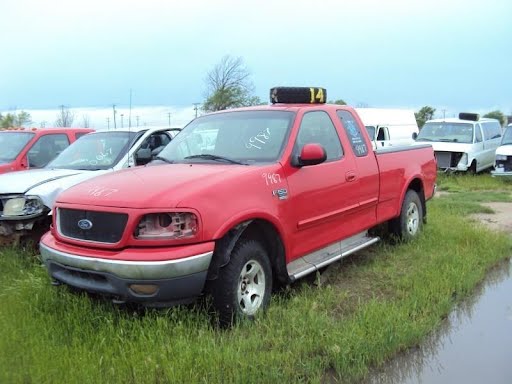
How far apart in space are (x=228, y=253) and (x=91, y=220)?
1070mm

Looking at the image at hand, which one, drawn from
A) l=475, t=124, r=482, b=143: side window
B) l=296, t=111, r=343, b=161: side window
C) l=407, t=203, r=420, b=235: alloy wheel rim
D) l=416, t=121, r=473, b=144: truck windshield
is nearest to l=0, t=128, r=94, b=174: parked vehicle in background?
l=296, t=111, r=343, b=161: side window

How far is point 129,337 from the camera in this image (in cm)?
406

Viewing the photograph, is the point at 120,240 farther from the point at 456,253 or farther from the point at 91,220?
the point at 456,253

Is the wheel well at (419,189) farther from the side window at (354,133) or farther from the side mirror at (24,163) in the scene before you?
the side mirror at (24,163)

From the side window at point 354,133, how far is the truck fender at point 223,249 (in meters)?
2.26

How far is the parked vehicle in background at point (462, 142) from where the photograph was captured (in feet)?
52.7

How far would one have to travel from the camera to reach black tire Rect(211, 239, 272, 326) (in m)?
4.19

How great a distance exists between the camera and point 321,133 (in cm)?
574

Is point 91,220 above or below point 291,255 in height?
above

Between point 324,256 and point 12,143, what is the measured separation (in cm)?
615

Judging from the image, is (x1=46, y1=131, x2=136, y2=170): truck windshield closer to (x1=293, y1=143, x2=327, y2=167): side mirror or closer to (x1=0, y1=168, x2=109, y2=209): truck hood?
(x1=0, y1=168, x2=109, y2=209): truck hood

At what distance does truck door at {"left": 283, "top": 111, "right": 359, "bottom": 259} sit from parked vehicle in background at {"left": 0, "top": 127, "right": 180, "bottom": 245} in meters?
1.73

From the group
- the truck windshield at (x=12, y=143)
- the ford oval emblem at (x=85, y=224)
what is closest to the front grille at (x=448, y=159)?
the truck windshield at (x=12, y=143)

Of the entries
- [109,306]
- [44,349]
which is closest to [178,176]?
[109,306]
